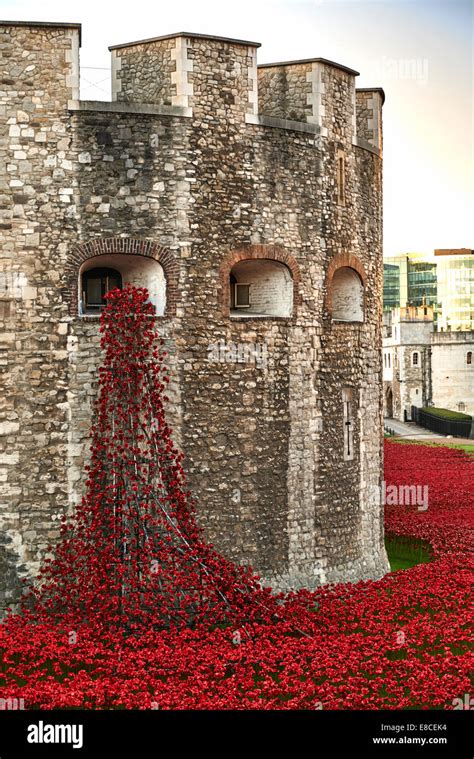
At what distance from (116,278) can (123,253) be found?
1.07 m

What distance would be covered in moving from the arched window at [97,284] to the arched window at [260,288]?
1748mm

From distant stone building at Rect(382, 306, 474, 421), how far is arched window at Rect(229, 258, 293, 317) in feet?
171

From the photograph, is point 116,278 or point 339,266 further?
point 339,266

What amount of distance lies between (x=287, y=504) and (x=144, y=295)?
3786 millimetres

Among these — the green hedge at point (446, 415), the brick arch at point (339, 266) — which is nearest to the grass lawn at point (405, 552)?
the brick arch at point (339, 266)

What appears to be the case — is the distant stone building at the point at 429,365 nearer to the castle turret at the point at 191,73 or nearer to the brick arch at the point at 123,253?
the castle turret at the point at 191,73

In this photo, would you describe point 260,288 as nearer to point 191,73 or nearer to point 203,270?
point 203,270

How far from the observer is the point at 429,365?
219 ft

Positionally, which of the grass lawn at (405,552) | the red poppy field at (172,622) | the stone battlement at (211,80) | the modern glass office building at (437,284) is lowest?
the grass lawn at (405,552)

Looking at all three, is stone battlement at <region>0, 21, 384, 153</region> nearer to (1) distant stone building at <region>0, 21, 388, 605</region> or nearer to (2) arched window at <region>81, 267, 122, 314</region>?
(1) distant stone building at <region>0, 21, 388, 605</region>

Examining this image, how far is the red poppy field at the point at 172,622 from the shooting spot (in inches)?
405

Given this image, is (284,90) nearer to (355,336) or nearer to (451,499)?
(355,336)

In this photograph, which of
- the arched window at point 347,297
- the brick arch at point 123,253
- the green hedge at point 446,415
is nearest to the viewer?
the brick arch at point 123,253

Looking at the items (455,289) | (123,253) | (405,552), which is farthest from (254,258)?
(455,289)
